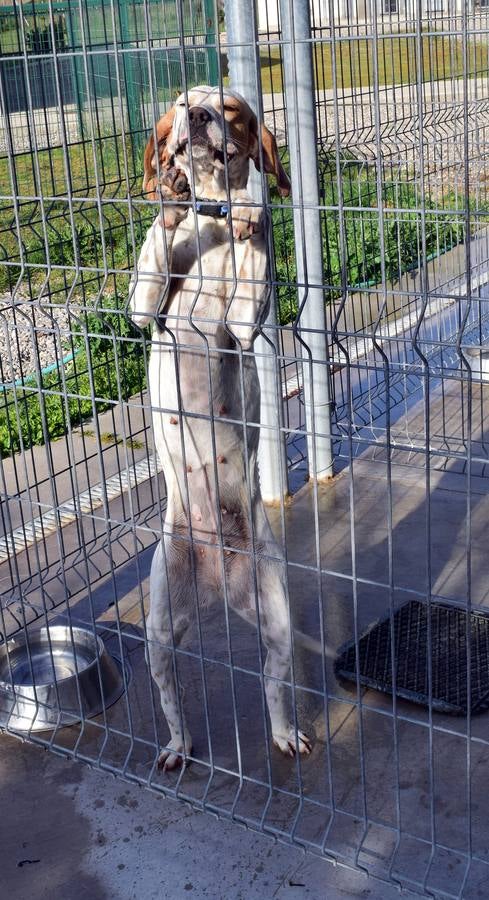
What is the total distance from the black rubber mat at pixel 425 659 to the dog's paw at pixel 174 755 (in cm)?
74

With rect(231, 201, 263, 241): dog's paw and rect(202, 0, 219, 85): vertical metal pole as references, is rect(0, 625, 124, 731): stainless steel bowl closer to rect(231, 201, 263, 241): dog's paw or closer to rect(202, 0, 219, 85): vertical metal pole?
rect(231, 201, 263, 241): dog's paw

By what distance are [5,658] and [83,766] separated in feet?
2.03

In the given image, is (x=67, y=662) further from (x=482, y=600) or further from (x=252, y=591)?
(x=482, y=600)

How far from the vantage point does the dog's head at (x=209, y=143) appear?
2943mm

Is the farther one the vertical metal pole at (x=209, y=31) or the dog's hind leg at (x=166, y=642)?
the vertical metal pole at (x=209, y=31)

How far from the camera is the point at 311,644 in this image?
4234mm

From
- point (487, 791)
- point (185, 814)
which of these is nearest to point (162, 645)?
point (185, 814)

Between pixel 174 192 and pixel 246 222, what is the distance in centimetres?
23

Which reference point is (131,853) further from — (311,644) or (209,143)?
(209,143)

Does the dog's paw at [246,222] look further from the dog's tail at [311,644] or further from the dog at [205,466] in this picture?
the dog's tail at [311,644]

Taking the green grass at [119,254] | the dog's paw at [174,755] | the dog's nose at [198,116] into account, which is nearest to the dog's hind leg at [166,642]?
the dog's paw at [174,755]

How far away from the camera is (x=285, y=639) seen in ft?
10.9

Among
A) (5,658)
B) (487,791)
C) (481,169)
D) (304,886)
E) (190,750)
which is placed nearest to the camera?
(304,886)

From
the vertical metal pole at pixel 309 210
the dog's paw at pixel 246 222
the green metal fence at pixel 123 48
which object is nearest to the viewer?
the dog's paw at pixel 246 222
